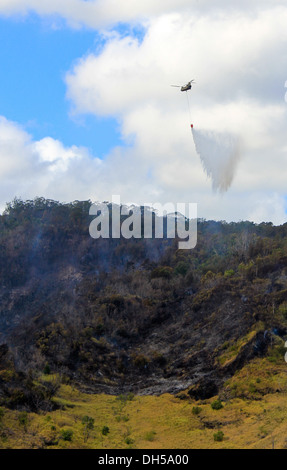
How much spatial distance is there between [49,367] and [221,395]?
60.7 feet

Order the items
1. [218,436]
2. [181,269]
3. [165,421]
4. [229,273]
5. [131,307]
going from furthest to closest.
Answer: [181,269], [229,273], [131,307], [165,421], [218,436]

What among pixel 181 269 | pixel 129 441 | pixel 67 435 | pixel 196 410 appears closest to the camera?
pixel 67 435

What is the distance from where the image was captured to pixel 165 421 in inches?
1773

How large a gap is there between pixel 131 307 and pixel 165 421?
30.2 meters

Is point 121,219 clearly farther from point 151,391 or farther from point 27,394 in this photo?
point 27,394

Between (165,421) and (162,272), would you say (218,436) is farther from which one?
(162,272)

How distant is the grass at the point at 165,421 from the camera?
37.7 metres

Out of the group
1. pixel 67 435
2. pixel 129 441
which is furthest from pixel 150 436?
pixel 67 435

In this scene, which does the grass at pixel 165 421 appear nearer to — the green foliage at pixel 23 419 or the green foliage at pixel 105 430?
the green foliage at pixel 23 419

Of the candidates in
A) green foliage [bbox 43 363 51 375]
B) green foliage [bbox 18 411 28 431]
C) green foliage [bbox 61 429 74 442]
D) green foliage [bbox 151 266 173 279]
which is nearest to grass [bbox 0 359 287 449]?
green foliage [bbox 61 429 74 442]

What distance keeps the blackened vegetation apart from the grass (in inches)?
98.8

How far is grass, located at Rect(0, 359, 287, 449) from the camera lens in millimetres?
37719

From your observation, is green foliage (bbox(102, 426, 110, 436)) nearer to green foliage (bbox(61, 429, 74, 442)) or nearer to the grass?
the grass

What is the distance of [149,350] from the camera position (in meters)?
65.3
